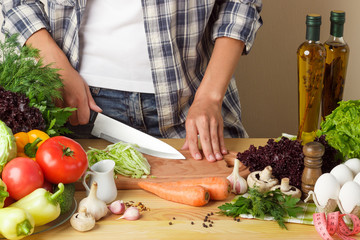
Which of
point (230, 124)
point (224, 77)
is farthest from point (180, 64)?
point (230, 124)

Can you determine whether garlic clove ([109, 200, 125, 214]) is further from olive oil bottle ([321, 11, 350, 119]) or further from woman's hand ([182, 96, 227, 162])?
olive oil bottle ([321, 11, 350, 119])

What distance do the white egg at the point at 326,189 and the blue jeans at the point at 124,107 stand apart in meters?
0.82

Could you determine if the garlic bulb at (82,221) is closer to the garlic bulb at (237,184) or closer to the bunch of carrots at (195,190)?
the bunch of carrots at (195,190)

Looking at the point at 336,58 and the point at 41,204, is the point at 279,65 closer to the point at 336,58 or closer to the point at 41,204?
the point at 336,58

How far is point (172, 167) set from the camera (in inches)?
66.9

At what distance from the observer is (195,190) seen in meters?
1.46

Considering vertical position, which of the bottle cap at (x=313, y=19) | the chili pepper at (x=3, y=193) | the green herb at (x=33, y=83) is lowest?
the chili pepper at (x=3, y=193)

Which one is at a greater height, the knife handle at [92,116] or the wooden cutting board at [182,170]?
the knife handle at [92,116]

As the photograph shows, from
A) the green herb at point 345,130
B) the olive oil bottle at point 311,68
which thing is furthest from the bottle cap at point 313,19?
the green herb at point 345,130

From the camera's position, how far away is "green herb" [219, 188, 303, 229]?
1.38 metres

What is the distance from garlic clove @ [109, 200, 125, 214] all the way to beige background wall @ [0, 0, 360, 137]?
5.02 feet

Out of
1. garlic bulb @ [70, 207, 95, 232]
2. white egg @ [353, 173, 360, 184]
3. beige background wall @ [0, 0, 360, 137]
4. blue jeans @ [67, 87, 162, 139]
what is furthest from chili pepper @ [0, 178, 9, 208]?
beige background wall @ [0, 0, 360, 137]

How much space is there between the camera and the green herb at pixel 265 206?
4.53 ft

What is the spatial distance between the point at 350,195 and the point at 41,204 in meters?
0.75
